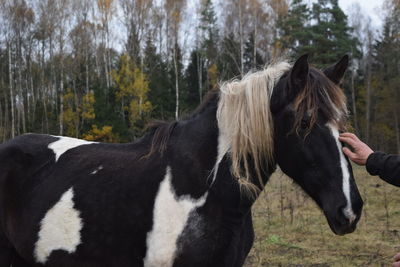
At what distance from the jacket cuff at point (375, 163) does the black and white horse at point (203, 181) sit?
0.63 feet

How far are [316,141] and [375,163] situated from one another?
348 mm

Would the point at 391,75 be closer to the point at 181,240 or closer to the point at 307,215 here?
the point at 307,215

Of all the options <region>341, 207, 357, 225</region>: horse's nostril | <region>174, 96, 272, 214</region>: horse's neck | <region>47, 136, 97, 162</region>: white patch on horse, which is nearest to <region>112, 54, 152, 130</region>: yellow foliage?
<region>47, 136, 97, 162</region>: white patch on horse

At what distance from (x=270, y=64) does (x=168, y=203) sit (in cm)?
118

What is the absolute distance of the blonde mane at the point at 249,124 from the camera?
2.54 metres

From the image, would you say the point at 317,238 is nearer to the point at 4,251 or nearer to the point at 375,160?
the point at 375,160

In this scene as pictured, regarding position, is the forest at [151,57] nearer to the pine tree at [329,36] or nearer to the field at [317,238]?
the pine tree at [329,36]

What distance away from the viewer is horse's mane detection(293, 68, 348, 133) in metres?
2.40

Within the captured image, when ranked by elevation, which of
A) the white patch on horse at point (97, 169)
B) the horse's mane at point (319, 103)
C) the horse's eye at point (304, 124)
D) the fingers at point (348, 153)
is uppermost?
the horse's mane at point (319, 103)

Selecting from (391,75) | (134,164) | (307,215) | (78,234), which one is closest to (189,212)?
(134,164)

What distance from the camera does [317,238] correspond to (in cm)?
669

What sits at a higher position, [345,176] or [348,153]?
[348,153]

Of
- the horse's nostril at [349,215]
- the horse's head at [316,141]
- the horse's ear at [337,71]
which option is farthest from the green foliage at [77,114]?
the horse's nostril at [349,215]

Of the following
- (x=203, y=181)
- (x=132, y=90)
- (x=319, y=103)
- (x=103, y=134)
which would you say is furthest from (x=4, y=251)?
(x=132, y=90)
